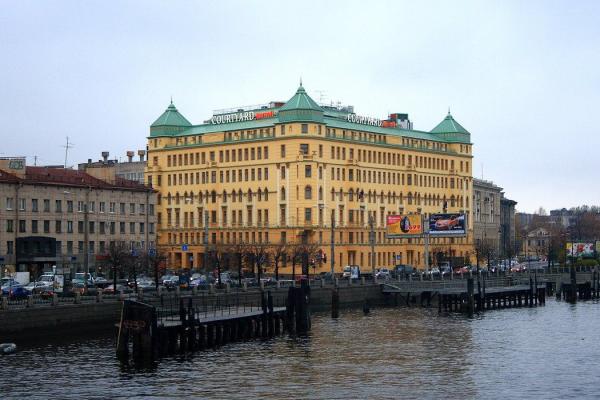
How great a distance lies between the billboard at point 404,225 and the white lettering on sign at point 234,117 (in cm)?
3488

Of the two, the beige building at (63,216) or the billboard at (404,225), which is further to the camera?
the billboard at (404,225)

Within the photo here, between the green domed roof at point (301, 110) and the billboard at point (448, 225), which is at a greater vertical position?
the green domed roof at point (301, 110)

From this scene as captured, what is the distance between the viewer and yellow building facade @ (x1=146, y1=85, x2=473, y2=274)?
17462cm

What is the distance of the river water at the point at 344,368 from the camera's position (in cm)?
6588

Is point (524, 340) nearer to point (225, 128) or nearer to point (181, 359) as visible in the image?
point (181, 359)

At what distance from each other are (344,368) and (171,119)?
12431cm

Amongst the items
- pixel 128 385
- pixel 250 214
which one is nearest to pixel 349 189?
pixel 250 214

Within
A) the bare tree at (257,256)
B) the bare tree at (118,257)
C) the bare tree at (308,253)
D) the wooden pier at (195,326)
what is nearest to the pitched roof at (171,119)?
the bare tree at (308,253)

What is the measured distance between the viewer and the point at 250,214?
182m

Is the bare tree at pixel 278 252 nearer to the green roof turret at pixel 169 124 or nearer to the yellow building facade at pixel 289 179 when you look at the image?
the yellow building facade at pixel 289 179

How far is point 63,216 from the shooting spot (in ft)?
477

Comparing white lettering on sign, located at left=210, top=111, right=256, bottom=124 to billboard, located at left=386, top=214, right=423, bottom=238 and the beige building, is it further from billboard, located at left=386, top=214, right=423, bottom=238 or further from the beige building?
billboard, located at left=386, top=214, right=423, bottom=238

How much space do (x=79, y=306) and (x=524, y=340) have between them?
35.7 m

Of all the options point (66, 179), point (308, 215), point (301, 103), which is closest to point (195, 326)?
point (66, 179)
